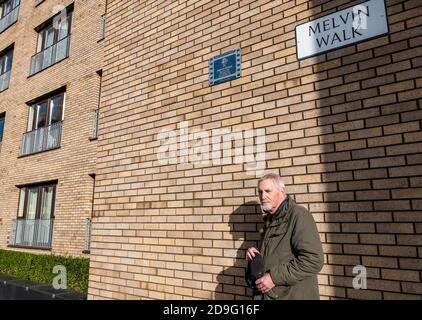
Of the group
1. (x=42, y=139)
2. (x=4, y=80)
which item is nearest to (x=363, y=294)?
(x=42, y=139)

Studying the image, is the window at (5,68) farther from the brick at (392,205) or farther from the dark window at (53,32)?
the brick at (392,205)

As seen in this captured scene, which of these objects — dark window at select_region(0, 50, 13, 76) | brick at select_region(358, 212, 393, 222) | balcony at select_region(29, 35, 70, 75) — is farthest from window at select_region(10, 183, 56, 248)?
brick at select_region(358, 212, 393, 222)

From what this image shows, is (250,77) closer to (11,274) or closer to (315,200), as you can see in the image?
(315,200)

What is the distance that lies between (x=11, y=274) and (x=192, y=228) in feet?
29.8

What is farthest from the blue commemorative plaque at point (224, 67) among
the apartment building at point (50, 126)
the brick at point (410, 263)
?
the apartment building at point (50, 126)

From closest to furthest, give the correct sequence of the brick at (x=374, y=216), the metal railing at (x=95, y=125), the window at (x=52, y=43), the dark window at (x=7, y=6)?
the brick at (x=374, y=216), the metal railing at (x=95, y=125), the window at (x=52, y=43), the dark window at (x=7, y=6)

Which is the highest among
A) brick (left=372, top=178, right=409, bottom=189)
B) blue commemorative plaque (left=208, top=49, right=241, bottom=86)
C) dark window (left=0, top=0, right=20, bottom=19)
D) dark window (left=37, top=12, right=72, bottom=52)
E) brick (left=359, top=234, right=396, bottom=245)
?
dark window (left=0, top=0, right=20, bottom=19)

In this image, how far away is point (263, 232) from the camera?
253 cm

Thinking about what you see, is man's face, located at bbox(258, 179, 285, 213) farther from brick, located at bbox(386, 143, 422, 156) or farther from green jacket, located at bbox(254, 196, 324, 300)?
brick, located at bbox(386, 143, 422, 156)

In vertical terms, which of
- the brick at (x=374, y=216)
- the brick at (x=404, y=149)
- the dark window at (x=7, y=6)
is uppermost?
the dark window at (x=7, y=6)

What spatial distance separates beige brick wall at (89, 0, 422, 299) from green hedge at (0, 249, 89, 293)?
3990mm

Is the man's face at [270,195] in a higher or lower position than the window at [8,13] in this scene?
lower

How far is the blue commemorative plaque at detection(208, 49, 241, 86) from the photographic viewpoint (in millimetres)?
3371

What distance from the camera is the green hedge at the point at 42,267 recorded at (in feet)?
25.3
